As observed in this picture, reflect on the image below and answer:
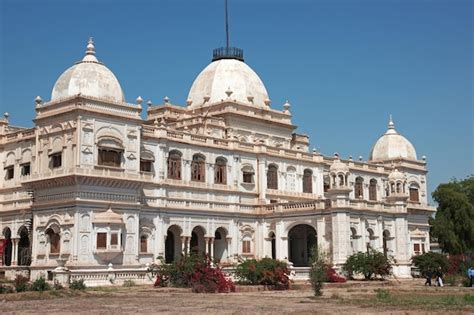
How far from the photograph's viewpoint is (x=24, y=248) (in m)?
47.0

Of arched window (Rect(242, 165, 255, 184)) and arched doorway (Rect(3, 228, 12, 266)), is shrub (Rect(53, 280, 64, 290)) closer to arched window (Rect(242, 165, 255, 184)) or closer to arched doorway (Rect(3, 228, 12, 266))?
arched doorway (Rect(3, 228, 12, 266))

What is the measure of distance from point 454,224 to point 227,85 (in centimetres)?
2509

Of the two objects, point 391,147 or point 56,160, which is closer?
point 56,160

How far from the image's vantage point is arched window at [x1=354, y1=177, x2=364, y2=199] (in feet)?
207

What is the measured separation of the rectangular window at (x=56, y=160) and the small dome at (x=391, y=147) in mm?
35776

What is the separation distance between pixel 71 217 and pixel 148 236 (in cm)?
636

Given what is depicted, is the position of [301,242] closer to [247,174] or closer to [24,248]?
[247,174]

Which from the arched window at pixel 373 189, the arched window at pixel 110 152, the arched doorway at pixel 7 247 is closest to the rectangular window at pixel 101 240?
the arched window at pixel 110 152

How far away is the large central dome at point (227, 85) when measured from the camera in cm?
5941

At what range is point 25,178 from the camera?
46094 mm

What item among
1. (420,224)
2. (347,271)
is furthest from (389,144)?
(347,271)

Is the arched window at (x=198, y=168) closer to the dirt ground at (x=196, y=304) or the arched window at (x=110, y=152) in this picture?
the arched window at (x=110, y=152)

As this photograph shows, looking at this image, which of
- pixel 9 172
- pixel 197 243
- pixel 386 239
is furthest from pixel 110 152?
pixel 386 239

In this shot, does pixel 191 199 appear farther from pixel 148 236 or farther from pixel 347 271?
pixel 347 271
